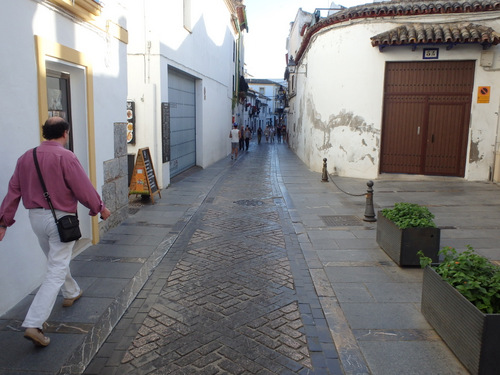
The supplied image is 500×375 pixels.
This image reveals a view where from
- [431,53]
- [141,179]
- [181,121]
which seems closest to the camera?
[141,179]

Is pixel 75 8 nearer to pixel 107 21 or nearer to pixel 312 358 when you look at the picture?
pixel 107 21

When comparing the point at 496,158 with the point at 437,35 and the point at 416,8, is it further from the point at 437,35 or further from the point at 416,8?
the point at 416,8

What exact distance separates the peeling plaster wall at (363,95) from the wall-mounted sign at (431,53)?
119mm

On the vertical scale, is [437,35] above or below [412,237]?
above

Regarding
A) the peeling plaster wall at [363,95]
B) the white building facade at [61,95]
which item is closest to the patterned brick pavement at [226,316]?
the white building facade at [61,95]

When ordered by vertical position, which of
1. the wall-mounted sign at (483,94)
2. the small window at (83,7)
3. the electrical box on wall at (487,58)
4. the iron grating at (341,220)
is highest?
the electrical box on wall at (487,58)

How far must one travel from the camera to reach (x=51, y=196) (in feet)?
12.0

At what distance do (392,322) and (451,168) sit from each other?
957 centimetres

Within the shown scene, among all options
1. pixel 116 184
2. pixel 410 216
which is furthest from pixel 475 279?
pixel 116 184

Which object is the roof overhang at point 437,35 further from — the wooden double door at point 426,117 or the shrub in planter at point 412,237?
the shrub in planter at point 412,237

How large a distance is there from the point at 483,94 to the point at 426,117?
150cm

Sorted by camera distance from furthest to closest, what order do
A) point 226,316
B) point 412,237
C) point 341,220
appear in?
point 341,220 < point 412,237 < point 226,316

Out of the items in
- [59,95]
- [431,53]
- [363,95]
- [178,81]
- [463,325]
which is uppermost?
[431,53]

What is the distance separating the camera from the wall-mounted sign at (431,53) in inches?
463
